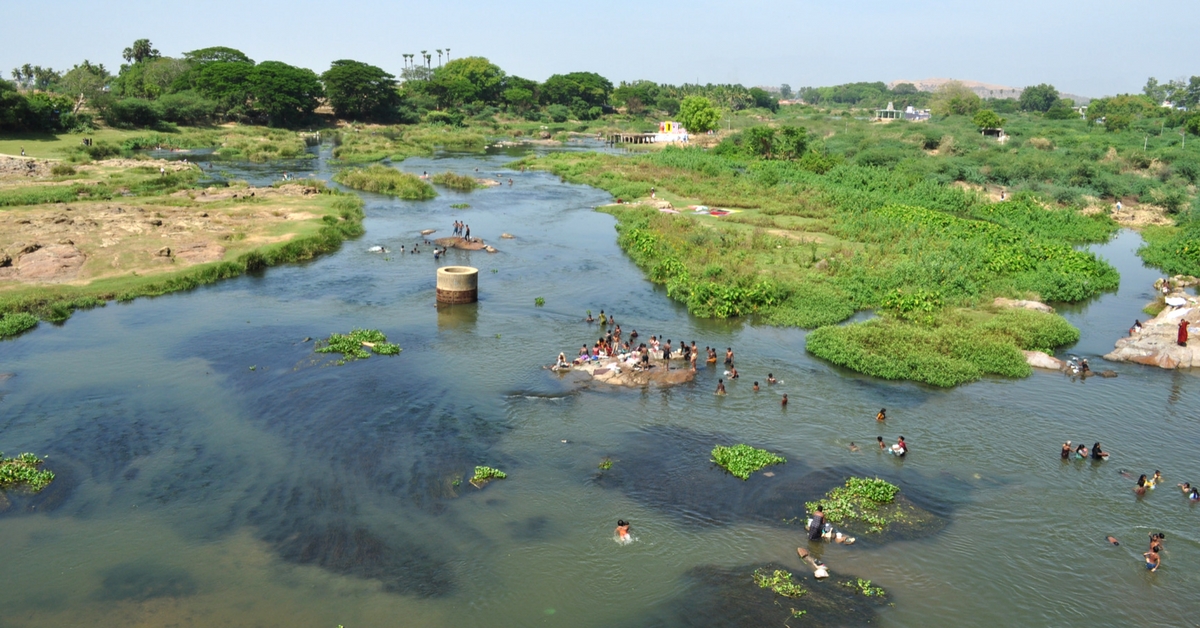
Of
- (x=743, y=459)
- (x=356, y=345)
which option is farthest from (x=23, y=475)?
(x=743, y=459)

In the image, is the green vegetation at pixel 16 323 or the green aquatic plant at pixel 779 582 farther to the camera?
the green vegetation at pixel 16 323

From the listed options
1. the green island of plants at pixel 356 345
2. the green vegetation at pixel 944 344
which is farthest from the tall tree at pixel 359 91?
the green vegetation at pixel 944 344

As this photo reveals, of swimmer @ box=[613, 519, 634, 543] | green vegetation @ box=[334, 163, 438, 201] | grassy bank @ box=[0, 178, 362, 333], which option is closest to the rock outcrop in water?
swimmer @ box=[613, 519, 634, 543]

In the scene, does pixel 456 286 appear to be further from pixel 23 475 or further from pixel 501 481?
pixel 23 475

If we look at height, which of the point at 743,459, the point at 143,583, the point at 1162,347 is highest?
the point at 1162,347

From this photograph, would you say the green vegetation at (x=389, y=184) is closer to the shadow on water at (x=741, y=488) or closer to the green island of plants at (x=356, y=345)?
the green island of plants at (x=356, y=345)
